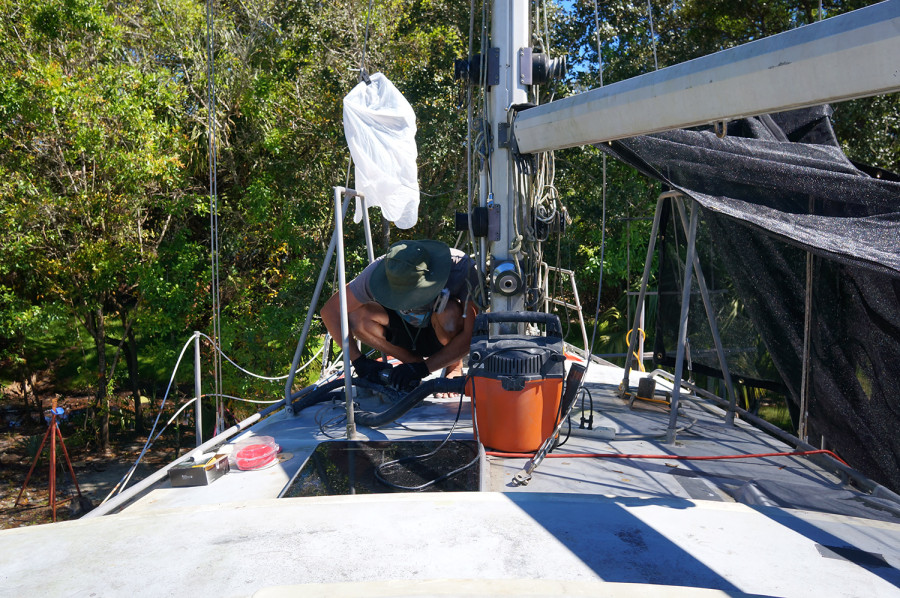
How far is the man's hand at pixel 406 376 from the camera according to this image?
430 cm

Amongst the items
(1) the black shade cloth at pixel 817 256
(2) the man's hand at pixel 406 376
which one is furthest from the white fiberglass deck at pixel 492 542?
(2) the man's hand at pixel 406 376

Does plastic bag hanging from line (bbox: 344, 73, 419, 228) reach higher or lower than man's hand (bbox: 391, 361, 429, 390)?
higher

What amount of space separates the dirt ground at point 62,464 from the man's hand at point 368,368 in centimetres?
733

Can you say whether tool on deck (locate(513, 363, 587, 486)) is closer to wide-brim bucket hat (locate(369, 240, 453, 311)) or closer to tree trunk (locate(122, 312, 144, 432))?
wide-brim bucket hat (locate(369, 240, 453, 311))

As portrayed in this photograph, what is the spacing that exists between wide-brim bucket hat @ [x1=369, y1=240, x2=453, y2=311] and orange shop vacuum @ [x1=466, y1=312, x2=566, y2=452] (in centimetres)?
85

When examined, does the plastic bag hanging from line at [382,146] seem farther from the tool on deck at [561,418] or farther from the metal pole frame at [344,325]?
the tool on deck at [561,418]

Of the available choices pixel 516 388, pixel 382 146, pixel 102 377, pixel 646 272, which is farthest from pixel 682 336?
pixel 102 377

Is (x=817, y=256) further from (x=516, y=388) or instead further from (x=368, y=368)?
(x=368, y=368)

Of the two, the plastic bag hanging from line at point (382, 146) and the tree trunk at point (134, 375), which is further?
the tree trunk at point (134, 375)

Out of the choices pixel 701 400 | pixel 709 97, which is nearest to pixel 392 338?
pixel 701 400

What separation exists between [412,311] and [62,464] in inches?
382

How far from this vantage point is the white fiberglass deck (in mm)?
1931

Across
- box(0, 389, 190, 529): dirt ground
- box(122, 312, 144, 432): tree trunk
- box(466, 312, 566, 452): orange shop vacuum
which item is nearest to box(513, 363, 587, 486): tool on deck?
box(466, 312, 566, 452): orange shop vacuum

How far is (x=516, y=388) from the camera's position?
3219mm
